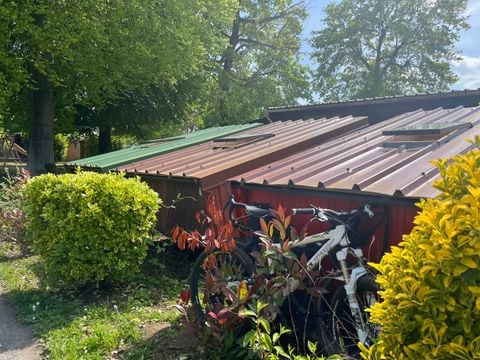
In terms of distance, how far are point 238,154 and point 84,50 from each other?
954 centimetres

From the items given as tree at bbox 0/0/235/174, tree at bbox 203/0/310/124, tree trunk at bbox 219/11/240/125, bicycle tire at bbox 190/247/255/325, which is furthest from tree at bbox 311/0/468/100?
bicycle tire at bbox 190/247/255/325

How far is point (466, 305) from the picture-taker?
5.09 feet

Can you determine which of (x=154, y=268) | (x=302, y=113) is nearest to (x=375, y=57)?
(x=302, y=113)

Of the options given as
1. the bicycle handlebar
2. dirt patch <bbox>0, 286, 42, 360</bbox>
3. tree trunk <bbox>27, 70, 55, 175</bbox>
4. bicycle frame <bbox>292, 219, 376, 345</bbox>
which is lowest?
dirt patch <bbox>0, 286, 42, 360</bbox>

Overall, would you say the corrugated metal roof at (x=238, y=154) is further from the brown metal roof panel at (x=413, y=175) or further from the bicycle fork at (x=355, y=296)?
the bicycle fork at (x=355, y=296)

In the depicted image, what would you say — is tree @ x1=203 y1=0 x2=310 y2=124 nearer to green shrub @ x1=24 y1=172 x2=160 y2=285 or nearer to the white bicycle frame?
green shrub @ x1=24 y1=172 x2=160 y2=285

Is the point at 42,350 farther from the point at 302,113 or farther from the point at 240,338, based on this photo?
the point at 302,113

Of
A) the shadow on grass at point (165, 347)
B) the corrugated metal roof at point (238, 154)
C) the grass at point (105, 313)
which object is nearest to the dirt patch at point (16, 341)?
the grass at point (105, 313)

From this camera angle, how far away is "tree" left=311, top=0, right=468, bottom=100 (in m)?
28.5

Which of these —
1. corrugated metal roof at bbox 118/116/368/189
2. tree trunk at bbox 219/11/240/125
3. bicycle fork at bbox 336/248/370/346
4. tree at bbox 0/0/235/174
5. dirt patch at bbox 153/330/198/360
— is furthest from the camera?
tree trunk at bbox 219/11/240/125

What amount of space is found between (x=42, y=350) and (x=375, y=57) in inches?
1200

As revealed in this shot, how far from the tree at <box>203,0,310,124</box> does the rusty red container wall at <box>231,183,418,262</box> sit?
21.1 meters

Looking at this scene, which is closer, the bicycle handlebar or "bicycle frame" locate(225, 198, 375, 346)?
"bicycle frame" locate(225, 198, 375, 346)

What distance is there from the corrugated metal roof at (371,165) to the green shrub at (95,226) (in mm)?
1492
